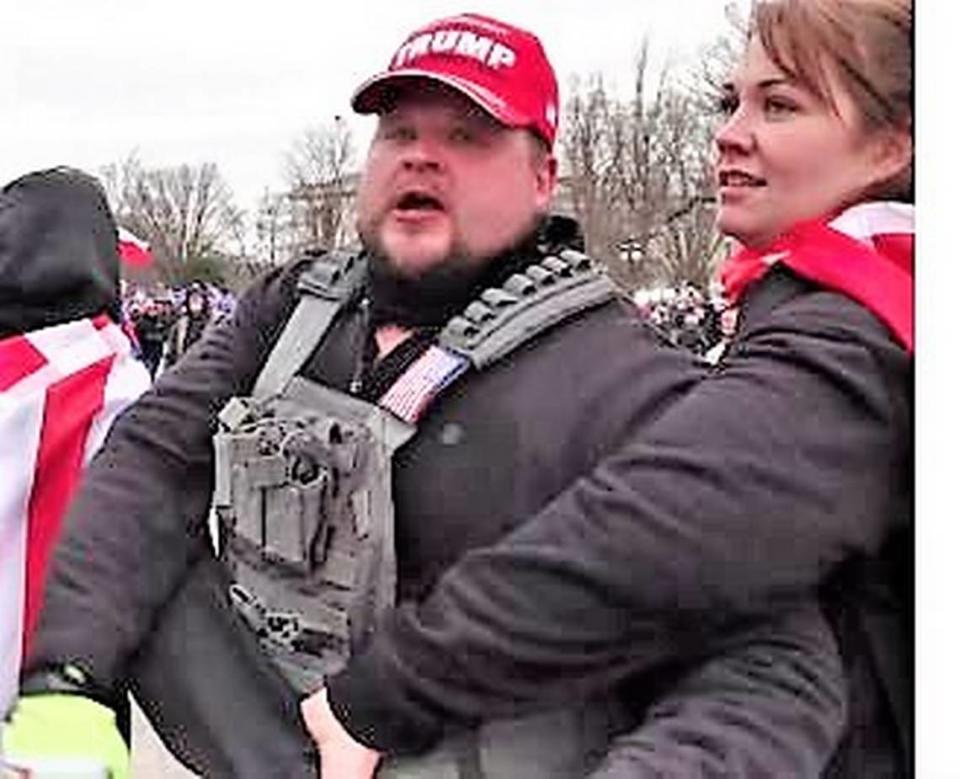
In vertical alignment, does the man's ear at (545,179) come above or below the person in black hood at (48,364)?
above

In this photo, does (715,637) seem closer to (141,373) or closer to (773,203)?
(773,203)

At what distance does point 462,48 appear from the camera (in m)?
1.56

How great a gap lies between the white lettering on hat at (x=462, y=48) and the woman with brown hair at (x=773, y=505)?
26 centimetres

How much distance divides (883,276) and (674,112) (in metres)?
0.95

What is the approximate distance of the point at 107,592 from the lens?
1601 mm

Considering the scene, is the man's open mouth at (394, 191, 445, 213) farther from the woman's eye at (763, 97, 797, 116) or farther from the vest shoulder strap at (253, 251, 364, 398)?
the woman's eye at (763, 97, 797, 116)

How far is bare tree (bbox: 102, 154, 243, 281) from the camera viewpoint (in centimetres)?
260

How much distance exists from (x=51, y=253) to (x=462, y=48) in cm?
111

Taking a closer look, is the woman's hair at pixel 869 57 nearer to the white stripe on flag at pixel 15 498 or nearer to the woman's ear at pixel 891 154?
the woman's ear at pixel 891 154

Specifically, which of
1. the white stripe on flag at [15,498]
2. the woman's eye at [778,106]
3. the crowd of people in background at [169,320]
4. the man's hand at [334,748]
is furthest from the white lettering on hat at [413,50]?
the crowd of people in background at [169,320]

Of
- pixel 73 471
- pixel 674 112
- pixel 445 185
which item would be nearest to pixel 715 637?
pixel 445 185

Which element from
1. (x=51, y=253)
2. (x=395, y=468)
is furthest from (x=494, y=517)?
(x=51, y=253)

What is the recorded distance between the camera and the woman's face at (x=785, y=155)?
1.38m

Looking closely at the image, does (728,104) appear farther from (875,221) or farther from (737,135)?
(875,221)
